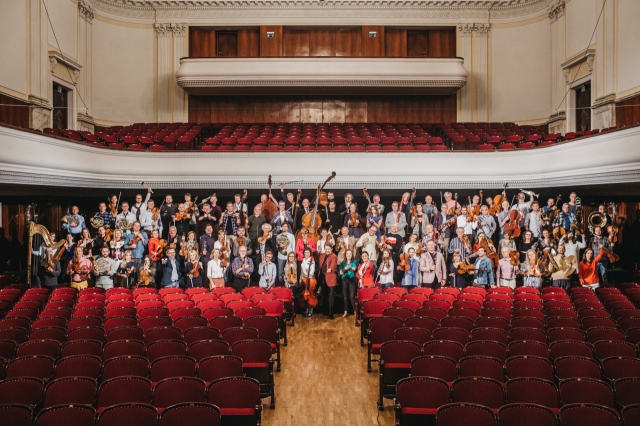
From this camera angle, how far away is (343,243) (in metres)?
8.76

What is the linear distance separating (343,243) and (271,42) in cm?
835

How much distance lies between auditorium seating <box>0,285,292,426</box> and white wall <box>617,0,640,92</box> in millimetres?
8777

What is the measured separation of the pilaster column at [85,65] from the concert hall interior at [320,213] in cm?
8

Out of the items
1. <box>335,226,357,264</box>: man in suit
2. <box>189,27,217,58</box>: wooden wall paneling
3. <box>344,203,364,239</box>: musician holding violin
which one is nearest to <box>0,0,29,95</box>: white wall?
<box>189,27,217,58</box>: wooden wall paneling

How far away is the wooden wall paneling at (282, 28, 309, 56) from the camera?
15.2m

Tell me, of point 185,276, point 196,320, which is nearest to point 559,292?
point 196,320

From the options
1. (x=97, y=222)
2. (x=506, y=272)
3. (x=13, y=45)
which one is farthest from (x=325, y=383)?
(x=13, y=45)

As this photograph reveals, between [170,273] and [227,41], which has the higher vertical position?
[227,41]

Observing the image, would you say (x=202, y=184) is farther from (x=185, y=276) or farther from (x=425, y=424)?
(x=425, y=424)

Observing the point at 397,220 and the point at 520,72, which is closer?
the point at 397,220

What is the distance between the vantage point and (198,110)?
15.2 meters

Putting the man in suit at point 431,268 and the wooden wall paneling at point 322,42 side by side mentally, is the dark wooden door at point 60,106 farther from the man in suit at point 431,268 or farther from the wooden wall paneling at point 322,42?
the man in suit at point 431,268

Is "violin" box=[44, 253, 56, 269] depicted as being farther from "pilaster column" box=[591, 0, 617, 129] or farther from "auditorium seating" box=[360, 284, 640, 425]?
"pilaster column" box=[591, 0, 617, 129]

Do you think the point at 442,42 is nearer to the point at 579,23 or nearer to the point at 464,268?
the point at 579,23
